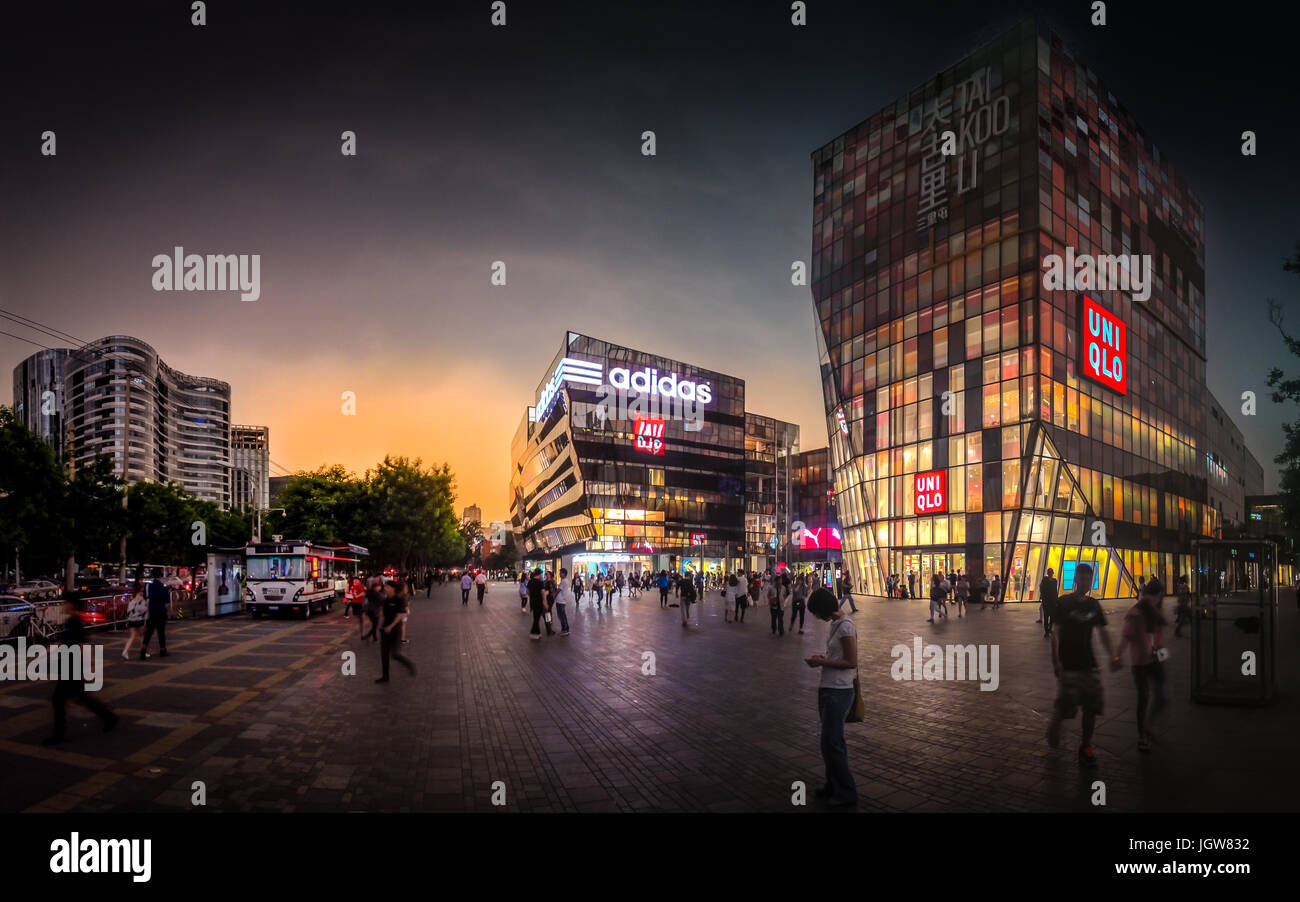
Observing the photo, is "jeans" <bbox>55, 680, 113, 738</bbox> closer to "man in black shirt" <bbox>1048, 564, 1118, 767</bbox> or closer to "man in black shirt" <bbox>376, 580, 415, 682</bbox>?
"man in black shirt" <bbox>376, 580, 415, 682</bbox>

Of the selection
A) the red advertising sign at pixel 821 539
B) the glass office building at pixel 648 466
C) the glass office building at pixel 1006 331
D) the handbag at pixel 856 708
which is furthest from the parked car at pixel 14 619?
the red advertising sign at pixel 821 539

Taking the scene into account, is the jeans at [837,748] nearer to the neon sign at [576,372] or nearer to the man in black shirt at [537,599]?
the man in black shirt at [537,599]

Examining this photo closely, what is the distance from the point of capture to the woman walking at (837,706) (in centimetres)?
625

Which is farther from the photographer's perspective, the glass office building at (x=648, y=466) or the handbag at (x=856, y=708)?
the glass office building at (x=648, y=466)

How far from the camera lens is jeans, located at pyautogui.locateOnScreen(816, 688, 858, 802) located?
246 inches

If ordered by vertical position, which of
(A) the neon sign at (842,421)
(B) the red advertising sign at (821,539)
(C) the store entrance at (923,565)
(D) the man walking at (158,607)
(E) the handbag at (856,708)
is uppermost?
(A) the neon sign at (842,421)

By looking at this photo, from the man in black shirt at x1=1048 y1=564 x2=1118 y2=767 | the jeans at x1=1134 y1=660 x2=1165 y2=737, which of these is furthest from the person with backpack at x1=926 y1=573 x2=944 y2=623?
the man in black shirt at x1=1048 y1=564 x2=1118 y2=767

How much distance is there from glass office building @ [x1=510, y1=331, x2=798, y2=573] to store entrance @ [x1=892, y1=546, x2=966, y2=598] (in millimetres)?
32458

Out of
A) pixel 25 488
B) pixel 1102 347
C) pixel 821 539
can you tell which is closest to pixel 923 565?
pixel 1102 347

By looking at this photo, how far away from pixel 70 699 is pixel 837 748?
909 cm

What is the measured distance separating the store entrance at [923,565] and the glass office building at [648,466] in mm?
32458

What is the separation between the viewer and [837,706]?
249 inches
